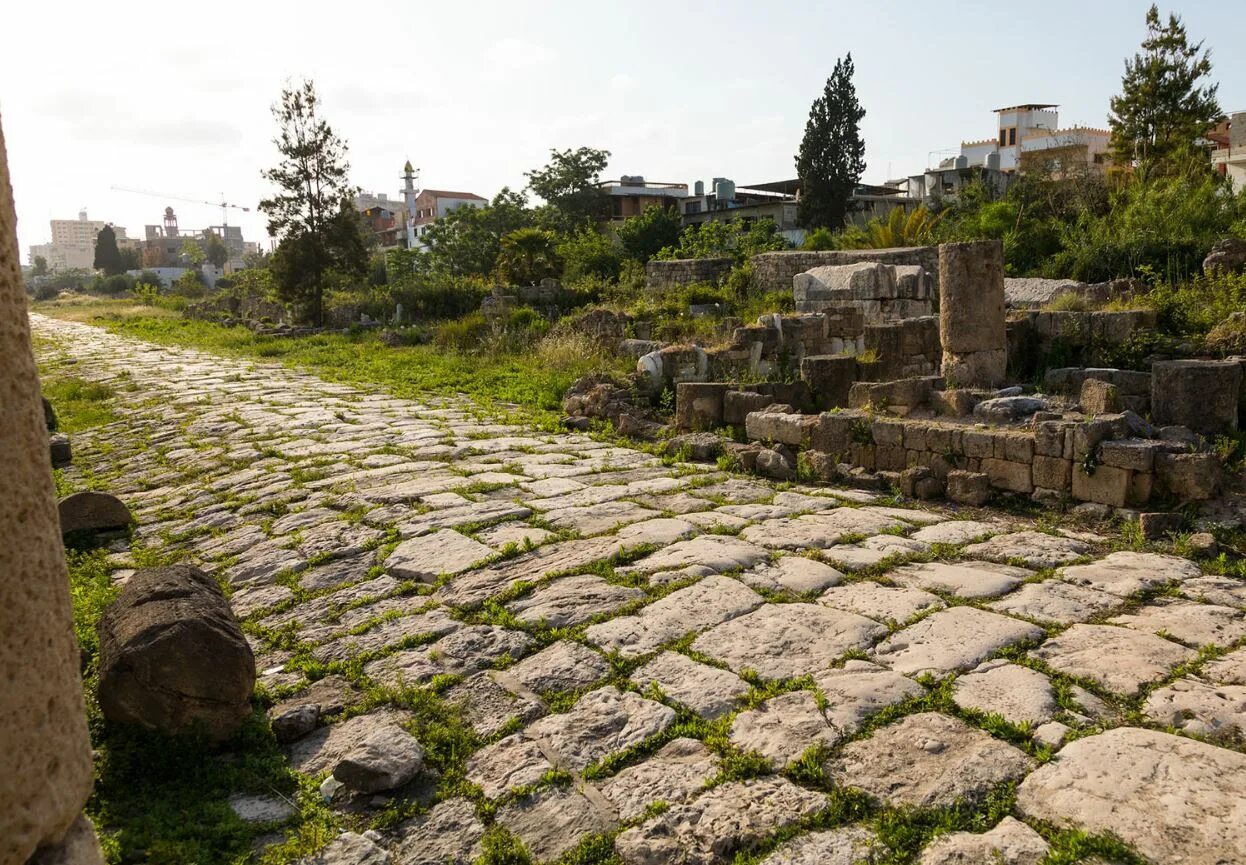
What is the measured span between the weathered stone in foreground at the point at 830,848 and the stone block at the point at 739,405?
6651mm

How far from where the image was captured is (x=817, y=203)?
120 feet

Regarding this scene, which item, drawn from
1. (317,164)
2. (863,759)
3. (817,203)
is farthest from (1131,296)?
(817,203)

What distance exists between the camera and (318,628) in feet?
15.9

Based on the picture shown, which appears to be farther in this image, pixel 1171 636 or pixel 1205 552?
pixel 1205 552

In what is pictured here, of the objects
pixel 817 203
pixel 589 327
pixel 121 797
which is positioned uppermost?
pixel 817 203

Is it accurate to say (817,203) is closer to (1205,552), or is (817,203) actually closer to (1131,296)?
(1131,296)

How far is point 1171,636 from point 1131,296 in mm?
10164

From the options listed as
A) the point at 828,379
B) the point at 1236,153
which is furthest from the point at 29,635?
the point at 1236,153

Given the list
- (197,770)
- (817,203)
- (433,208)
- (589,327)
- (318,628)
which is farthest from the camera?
(433,208)

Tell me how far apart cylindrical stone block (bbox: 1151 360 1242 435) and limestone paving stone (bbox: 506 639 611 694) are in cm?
631

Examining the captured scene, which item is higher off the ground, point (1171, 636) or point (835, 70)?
point (835, 70)

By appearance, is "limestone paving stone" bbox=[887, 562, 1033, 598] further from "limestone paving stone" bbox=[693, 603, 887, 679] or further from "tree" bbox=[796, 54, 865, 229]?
"tree" bbox=[796, 54, 865, 229]


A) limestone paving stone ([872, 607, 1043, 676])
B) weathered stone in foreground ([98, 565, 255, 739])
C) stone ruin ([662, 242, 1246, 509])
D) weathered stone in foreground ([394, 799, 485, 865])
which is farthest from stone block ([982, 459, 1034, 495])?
weathered stone in foreground ([98, 565, 255, 739])

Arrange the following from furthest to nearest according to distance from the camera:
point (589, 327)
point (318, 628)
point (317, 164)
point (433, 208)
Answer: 1. point (433, 208)
2. point (317, 164)
3. point (589, 327)
4. point (318, 628)
